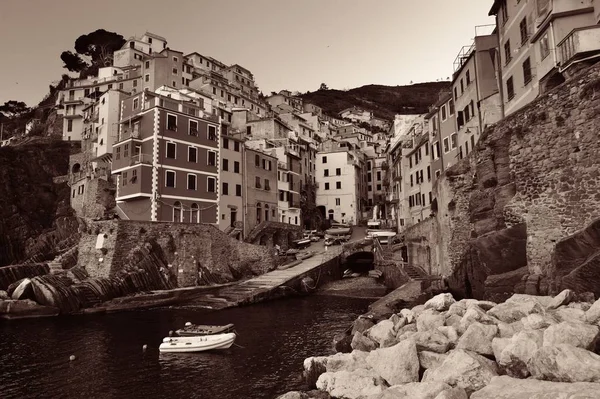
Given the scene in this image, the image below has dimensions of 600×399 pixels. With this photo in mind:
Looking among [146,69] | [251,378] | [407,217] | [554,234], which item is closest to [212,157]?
[407,217]

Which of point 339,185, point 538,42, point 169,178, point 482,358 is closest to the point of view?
point 482,358

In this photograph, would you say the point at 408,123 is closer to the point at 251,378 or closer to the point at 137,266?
the point at 137,266

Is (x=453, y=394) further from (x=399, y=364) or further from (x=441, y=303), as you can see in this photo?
(x=441, y=303)

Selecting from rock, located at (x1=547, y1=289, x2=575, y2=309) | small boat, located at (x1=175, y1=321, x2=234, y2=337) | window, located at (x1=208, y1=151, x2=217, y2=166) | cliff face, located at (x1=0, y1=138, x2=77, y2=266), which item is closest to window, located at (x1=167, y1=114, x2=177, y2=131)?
window, located at (x1=208, y1=151, x2=217, y2=166)

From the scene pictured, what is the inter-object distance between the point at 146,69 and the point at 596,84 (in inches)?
3584

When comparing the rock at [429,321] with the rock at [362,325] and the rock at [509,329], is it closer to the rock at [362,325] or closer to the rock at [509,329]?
the rock at [509,329]

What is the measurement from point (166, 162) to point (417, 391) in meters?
43.9

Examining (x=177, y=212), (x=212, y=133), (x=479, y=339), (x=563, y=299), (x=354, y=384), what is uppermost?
(x=212, y=133)

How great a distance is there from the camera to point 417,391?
32.7 ft

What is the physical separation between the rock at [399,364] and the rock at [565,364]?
3562 mm

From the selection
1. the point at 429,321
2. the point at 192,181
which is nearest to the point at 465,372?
the point at 429,321

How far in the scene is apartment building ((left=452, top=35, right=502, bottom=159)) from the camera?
34.6 metres

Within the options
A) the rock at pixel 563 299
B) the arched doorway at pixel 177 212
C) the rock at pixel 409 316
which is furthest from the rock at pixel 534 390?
the arched doorway at pixel 177 212

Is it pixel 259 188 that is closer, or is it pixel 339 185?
pixel 259 188
